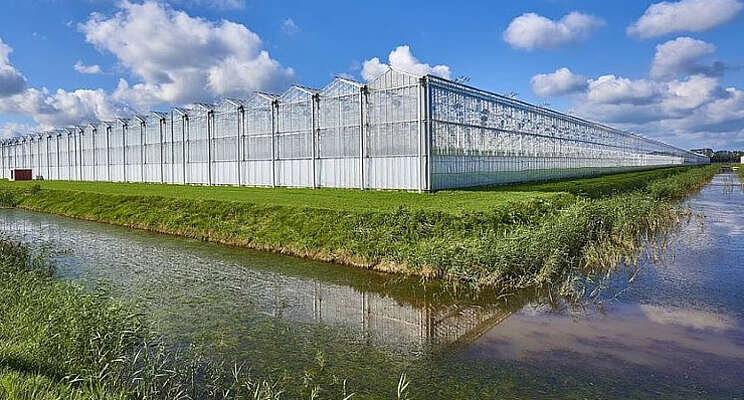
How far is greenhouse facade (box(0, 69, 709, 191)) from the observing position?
1303 inches

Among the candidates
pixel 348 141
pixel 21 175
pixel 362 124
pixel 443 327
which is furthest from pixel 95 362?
Answer: pixel 21 175

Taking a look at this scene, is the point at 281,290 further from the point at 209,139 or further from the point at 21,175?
the point at 21,175

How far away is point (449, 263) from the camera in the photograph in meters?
15.8

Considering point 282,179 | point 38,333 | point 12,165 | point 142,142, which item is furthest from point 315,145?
point 12,165

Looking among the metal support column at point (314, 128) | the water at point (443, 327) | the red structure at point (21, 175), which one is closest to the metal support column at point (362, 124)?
the metal support column at point (314, 128)

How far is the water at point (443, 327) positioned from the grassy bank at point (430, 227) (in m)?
1.02

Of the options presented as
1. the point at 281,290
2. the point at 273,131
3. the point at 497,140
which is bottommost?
the point at 281,290

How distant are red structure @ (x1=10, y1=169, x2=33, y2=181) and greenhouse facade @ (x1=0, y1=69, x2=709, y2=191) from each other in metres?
11.4

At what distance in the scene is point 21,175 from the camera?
73375mm

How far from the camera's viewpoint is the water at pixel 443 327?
8.88m

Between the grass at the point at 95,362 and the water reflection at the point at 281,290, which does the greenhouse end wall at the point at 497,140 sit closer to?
the water reflection at the point at 281,290

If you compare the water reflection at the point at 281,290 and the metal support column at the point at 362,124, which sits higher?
the metal support column at the point at 362,124

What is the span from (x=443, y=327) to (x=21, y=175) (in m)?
79.1

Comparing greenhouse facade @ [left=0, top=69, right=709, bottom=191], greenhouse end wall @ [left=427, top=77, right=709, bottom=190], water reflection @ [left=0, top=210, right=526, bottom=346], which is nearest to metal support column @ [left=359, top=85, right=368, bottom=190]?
greenhouse facade @ [left=0, top=69, right=709, bottom=191]
